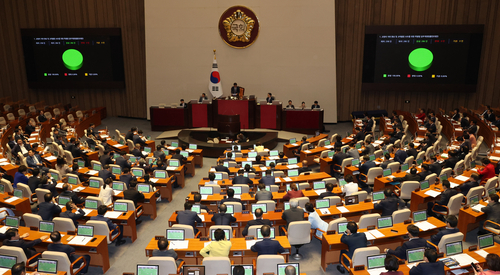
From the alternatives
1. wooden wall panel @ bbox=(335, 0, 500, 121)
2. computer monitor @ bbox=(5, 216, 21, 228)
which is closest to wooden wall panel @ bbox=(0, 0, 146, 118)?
wooden wall panel @ bbox=(335, 0, 500, 121)

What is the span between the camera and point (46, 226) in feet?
25.9

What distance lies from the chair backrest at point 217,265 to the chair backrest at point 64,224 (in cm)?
337

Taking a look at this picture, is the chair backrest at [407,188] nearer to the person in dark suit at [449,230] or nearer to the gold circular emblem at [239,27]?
the person in dark suit at [449,230]

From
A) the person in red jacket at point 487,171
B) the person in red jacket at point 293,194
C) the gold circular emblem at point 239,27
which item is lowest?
the person in red jacket at point 293,194

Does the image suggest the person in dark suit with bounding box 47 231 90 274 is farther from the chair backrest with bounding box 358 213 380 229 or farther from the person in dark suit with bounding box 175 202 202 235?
the chair backrest with bounding box 358 213 380 229

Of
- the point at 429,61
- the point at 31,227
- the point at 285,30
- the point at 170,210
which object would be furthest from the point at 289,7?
the point at 31,227

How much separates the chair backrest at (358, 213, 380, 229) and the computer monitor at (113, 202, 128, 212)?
5378mm

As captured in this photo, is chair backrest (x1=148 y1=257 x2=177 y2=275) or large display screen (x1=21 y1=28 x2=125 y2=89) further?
large display screen (x1=21 y1=28 x2=125 y2=89)

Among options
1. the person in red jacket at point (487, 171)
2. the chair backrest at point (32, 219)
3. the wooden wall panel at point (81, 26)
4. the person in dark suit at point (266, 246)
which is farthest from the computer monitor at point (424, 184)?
the wooden wall panel at point (81, 26)

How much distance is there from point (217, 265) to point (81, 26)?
20888 millimetres

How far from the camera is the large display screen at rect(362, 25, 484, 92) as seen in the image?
64.7 feet

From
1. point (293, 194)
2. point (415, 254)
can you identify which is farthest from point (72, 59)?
point (415, 254)

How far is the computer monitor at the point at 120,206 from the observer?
355 inches

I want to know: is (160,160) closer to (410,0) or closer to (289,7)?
(289,7)
